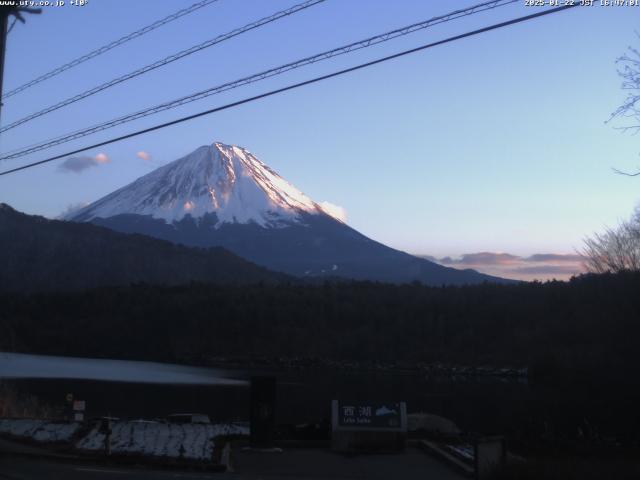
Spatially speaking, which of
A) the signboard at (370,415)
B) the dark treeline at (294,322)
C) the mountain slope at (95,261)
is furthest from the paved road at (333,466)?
the mountain slope at (95,261)

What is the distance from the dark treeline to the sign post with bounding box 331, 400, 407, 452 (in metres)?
73.8

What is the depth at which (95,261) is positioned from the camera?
164 metres

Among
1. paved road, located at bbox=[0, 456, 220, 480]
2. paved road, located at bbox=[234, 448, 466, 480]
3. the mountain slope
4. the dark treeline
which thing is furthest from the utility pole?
the mountain slope

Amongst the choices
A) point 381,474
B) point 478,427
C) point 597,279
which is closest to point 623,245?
point 597,279

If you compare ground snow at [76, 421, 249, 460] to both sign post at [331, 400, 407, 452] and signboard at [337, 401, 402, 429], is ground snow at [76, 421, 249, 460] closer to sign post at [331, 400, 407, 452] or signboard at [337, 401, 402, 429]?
sign post at [331, 400, 407, 452]

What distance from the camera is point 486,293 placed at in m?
121

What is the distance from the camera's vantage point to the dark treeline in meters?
106

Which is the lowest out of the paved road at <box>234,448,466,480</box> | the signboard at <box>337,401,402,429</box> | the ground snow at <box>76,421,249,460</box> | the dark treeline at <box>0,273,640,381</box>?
the paved road at <box>234,448,466,480</box>

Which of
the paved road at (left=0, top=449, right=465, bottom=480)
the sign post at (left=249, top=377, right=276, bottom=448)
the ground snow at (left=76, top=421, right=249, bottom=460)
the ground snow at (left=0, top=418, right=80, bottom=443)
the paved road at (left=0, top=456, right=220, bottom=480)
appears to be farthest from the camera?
the ground snow at (left=0, top=418, right=80, bottom=443)

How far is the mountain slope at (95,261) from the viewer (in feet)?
519

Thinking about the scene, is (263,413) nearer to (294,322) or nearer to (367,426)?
(367,426)

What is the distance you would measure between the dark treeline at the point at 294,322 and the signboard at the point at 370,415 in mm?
73840

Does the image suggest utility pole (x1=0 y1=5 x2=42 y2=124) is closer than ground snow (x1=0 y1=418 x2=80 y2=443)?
Yes

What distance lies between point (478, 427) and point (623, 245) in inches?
918
